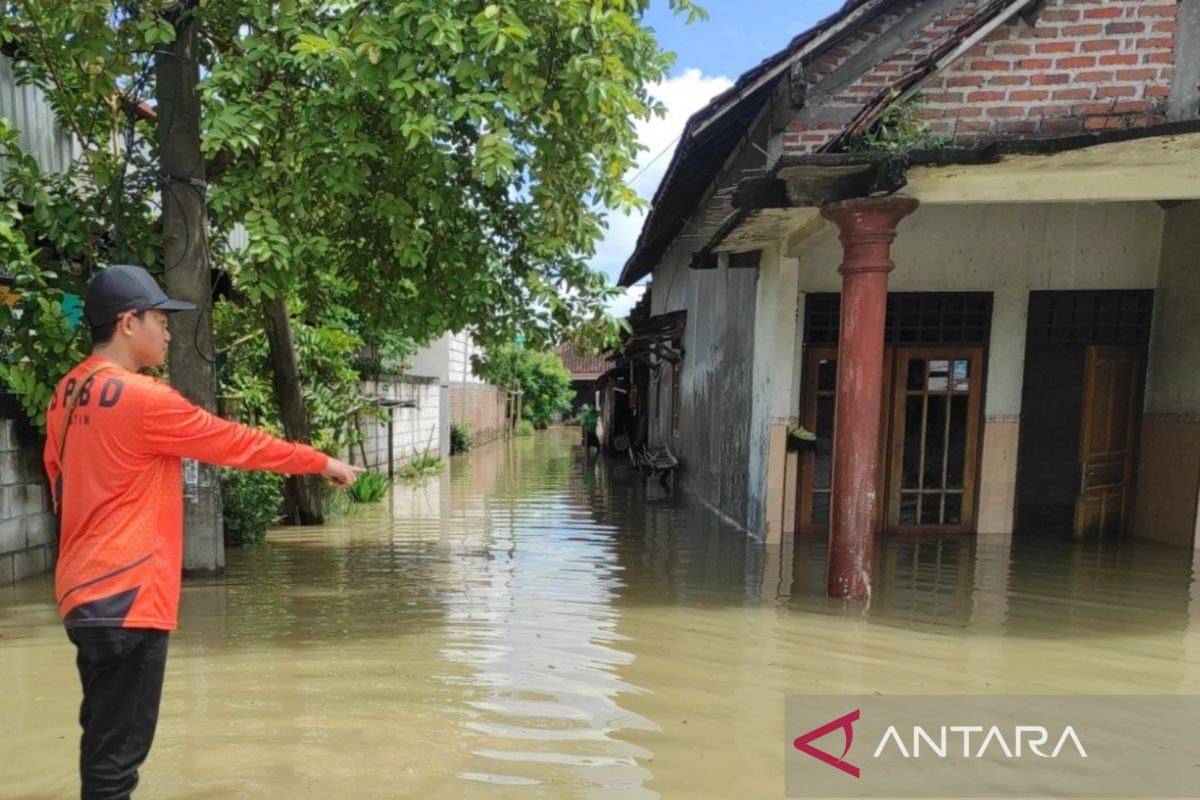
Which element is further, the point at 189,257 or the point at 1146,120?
the point at 189,257

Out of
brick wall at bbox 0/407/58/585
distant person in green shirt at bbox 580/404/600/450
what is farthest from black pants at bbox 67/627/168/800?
distant person in green shirt at bbox 580/404/600/450

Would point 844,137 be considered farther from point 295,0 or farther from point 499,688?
point 499,688

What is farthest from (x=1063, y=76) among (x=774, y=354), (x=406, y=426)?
(x=406, y=426)

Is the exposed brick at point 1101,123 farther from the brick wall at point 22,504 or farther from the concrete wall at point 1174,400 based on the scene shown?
the brick wall at point 22,504

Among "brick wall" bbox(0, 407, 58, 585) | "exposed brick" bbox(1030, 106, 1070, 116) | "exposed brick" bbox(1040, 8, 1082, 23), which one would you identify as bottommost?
"brick wall" bbox(0, 407, 58, 585)

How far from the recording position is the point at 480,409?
965 inches

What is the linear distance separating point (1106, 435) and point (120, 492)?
316 inches

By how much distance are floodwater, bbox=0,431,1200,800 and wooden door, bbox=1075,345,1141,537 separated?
17.5 inches

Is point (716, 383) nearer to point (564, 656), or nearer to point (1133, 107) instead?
point (1133, 107)

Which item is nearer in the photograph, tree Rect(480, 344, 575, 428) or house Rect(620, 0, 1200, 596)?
house Rect(620, 0, 1200, 596)

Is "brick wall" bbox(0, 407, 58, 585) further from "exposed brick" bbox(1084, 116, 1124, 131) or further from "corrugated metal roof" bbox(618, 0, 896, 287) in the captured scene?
"exposed brick" bbox(1084, 116, 1124, 131)

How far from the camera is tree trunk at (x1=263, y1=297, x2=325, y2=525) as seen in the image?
757 cm

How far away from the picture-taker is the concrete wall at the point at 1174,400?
6980 mm

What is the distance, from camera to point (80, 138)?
5.91 meters
